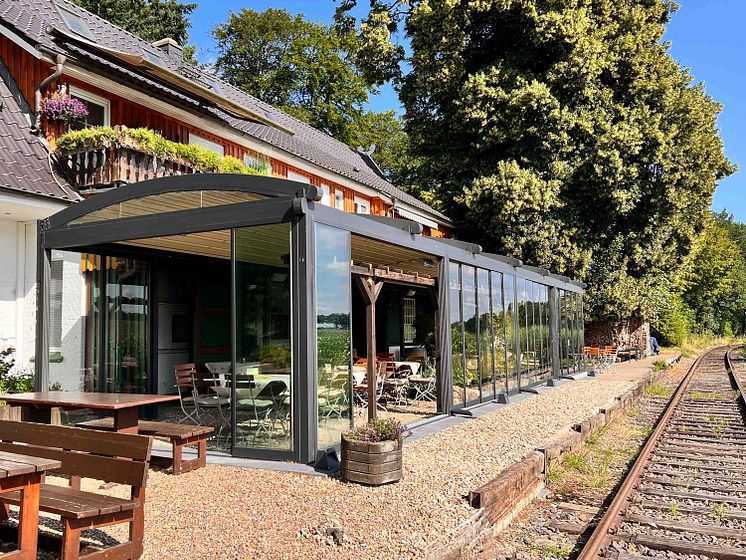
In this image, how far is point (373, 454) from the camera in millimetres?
6328

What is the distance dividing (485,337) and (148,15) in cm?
2548

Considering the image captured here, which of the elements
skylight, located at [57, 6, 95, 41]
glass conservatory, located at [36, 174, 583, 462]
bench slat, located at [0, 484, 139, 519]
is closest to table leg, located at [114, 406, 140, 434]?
glass conservatory, located at [36, 174, 583, 462]

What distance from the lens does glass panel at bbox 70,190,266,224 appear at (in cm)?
766

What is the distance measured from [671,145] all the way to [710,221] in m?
7.64

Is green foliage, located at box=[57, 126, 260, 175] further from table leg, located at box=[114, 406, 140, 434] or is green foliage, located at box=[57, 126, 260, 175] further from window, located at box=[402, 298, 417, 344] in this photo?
window, located at box=[402, 298, 417, 344]

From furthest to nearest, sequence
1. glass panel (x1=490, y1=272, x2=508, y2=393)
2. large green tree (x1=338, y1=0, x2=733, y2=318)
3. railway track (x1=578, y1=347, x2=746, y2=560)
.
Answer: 1. large green tree (x1=338, y1=0, x2=733, y2=318)
2. glass panel (x1=490, y1=272, x2=508, y2=393)
3. railway track (x1=578, y1=347, x2=746, y2=560)

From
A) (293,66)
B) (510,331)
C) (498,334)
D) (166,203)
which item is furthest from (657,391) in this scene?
(293,66)

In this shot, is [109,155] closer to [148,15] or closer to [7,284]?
[7,284]

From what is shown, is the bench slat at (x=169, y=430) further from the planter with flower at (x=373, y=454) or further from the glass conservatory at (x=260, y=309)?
the planter with flower at (x=373, y=454)

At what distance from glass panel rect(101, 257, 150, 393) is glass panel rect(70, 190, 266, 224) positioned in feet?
4.89

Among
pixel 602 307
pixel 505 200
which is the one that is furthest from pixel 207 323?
pixel 602 307

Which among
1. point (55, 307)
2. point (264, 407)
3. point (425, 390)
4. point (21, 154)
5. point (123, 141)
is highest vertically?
point (123, 141)

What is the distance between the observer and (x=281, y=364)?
287 inches

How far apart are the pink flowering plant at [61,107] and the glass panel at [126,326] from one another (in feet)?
11.8
